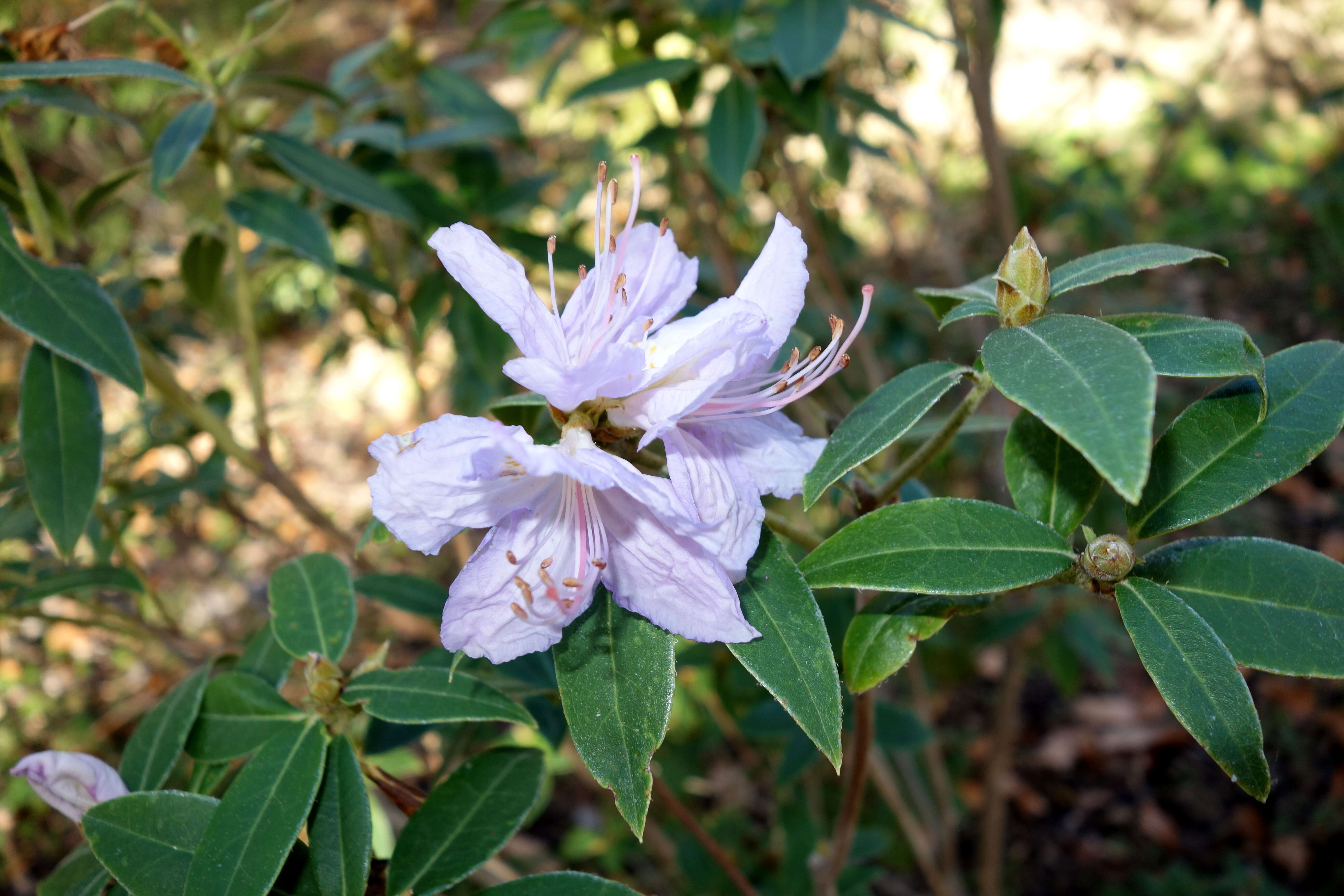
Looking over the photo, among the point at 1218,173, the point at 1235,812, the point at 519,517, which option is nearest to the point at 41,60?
the point at 519,517

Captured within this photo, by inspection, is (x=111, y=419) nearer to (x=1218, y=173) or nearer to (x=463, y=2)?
(x=463, y=2)

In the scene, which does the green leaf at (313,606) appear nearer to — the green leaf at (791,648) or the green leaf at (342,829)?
the green leaf at (342,829)

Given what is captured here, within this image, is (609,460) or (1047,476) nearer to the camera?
(609,460)

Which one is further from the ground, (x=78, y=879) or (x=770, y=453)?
(x=770, y=453)

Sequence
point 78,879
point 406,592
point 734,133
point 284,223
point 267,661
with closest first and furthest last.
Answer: point 78,879
point 267,661
point 406,592
point 284,223
point 734,133

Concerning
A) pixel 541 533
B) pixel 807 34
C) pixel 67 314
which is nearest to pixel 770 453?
pixel 541 533

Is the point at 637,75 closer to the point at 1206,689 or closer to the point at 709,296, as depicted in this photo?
the point at 709,296
